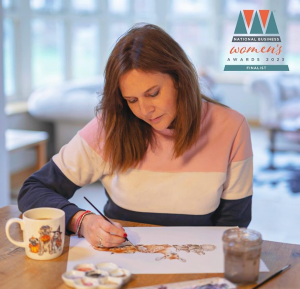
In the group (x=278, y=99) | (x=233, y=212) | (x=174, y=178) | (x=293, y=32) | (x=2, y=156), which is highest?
(x=293, y=32)

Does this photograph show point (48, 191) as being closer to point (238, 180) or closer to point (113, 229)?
point (113, 229)

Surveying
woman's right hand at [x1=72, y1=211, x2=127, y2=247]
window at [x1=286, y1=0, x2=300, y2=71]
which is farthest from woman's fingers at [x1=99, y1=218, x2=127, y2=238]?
window at [x1=286, y1=0, x2=300, y2=71]

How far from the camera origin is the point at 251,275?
3.24 ft

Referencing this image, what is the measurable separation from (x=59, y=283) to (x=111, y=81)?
1.89ft

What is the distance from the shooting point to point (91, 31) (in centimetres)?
647

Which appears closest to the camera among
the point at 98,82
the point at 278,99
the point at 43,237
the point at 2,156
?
the point at 43,237

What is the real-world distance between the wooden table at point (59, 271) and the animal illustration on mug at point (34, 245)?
25 mm

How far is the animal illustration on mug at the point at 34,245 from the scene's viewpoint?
3.61ft

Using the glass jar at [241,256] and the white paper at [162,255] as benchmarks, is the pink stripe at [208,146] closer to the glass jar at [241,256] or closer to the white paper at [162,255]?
the white paper at [162,255]

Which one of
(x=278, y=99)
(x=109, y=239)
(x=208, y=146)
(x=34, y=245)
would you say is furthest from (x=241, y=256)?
(x=278, y=99)

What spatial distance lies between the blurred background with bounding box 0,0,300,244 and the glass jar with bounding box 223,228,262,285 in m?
2.04

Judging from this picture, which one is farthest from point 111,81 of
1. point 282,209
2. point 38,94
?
point 38,94

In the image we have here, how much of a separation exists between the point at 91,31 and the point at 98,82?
4.12 feet

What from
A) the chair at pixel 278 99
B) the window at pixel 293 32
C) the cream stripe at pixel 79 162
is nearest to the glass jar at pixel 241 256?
the cream stripe at pixel 79 162
